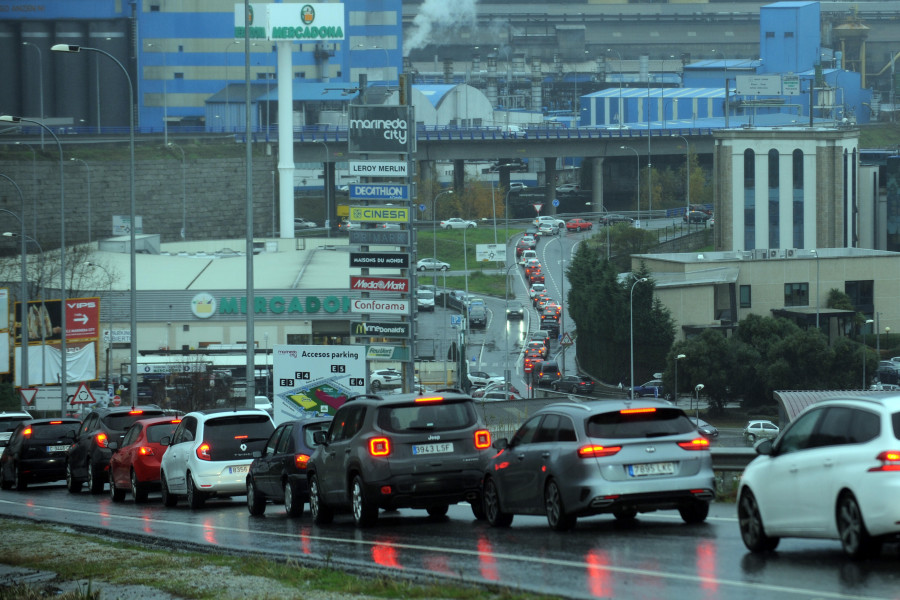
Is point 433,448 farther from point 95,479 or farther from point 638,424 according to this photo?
point 95,479

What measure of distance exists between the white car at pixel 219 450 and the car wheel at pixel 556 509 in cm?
810

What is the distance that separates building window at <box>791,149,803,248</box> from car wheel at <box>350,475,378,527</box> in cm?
9268

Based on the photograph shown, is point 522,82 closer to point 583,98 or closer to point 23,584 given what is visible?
point 583,98

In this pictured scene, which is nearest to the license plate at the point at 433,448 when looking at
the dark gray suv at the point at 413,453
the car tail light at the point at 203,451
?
the dark gray suv at the point at 413,453

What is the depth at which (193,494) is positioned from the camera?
74.1 feet

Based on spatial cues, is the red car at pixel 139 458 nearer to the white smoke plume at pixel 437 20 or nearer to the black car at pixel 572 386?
the black car at pixel 572 386

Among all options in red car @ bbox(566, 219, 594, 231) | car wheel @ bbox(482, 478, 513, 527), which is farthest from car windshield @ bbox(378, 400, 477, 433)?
red car @ bbox(566, 219, 594, 231)

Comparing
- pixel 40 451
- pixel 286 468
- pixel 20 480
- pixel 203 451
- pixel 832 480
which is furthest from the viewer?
pixel 40 451

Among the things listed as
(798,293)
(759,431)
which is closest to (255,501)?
(759,431)

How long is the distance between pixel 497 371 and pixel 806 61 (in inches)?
3372

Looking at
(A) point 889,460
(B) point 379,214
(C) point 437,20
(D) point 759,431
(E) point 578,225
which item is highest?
(C) point 437,20

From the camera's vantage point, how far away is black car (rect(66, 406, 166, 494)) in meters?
27.9

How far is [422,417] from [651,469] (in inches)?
139

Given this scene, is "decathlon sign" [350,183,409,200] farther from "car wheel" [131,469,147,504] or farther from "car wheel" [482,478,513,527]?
"car wheel" [482,478,513,527]
